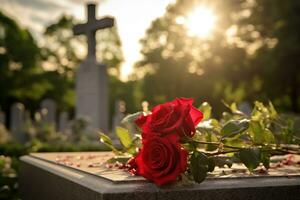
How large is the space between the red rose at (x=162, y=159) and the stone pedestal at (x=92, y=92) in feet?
34.1

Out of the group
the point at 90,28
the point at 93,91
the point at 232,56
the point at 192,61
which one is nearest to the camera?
the point at 90,28

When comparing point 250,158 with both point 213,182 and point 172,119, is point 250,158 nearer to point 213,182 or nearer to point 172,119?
point 213,182

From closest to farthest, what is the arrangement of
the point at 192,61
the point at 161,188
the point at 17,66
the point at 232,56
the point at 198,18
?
the point at 161,188
the point at 232,56
the point at 192,61
the point at 198,18
the point at 17,66

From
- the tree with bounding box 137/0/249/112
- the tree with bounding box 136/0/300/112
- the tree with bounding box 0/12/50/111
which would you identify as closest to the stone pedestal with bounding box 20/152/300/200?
the tree with bounding box 136/0/300/112

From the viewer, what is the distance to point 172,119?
2.40m

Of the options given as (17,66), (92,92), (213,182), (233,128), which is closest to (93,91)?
(92,92)

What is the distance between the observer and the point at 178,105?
95.7 inches

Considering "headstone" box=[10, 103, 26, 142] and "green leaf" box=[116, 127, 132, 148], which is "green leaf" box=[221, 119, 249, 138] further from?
"headstone" box=[10, 103, 26, 142]

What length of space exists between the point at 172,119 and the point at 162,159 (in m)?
0.20

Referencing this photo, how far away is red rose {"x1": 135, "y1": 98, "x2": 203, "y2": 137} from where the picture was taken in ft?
7.82

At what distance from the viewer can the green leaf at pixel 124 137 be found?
9.77 ft

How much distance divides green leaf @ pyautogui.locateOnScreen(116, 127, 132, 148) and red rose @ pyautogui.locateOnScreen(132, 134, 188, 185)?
0.58m

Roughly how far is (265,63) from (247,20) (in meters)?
4.22

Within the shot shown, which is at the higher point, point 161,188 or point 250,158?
point 250,158
